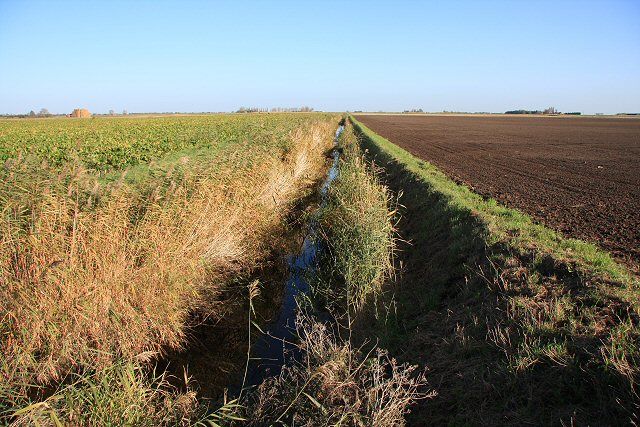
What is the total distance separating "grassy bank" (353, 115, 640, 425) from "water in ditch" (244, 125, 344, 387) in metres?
1.39

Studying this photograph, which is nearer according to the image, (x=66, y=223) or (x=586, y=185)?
(x=66, y=223)

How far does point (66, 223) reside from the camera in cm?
439

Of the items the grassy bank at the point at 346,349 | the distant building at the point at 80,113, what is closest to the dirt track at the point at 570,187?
the grassy bank at the point at 346,349

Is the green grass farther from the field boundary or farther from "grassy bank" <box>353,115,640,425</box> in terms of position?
the field boundary

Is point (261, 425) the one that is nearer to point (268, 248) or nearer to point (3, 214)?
point (3, 214)

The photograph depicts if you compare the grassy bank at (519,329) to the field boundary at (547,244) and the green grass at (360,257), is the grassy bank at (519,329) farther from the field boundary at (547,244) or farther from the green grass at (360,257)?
the green grass at (360,257)

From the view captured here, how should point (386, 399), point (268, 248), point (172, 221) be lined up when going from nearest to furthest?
point (386, 399)
point (172, 221)
point (268, 248)

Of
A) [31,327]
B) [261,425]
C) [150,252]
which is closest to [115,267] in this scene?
[150,252]

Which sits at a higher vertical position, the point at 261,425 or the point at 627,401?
the point at 627,401

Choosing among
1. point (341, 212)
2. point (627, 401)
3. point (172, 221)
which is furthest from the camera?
point (341, 212)

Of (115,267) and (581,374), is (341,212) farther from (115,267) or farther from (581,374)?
(581,374)

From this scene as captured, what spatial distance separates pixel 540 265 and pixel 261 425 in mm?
4054

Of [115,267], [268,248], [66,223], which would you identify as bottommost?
[268,248]

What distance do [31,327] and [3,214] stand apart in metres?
1.15
